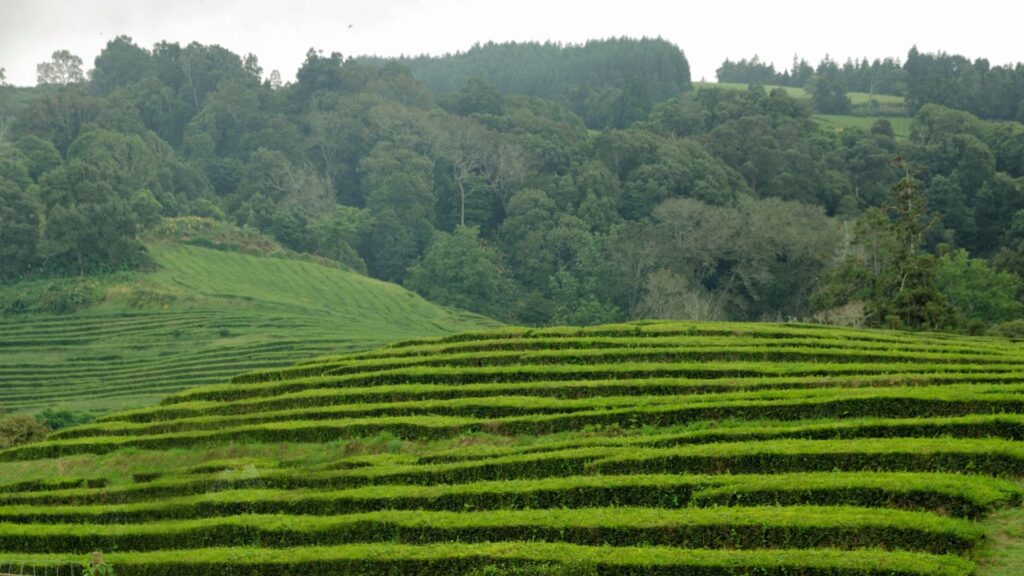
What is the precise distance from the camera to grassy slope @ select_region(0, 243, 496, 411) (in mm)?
48656

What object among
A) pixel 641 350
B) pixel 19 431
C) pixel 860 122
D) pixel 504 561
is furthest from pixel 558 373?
pixel 860 122

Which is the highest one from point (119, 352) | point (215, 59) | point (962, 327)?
point (215, 59)

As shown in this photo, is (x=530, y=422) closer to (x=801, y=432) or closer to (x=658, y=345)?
A: (x=658, y=345)

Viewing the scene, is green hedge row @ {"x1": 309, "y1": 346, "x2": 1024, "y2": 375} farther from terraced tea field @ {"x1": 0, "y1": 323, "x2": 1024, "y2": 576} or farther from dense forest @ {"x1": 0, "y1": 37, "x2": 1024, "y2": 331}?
dense forest @ {"x1": 0, "y1": 37, "x2": 1024, "y2": 331}

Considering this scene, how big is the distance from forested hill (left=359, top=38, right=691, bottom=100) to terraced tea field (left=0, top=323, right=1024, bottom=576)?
336 feet

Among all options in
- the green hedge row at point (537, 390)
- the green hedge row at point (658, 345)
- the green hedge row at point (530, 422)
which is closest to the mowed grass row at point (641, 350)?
the green hedge row at point (658, 345)

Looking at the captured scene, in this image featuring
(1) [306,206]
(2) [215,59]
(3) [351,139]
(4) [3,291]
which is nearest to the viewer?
(4) [3,291]

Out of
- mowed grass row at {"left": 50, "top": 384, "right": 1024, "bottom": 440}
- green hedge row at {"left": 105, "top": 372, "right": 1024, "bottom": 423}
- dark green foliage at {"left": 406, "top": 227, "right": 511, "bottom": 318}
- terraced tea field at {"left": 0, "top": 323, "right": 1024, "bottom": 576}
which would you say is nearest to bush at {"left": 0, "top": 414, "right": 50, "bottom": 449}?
terraced tea field at {"left": 0, "top": 323, "right": 1024, "bottom": 576}

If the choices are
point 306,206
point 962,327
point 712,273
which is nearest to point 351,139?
point 306,206

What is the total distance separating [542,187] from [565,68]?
223 ft

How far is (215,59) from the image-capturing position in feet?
369

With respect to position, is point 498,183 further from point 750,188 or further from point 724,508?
→ point 724,508

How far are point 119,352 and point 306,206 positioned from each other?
121 feet

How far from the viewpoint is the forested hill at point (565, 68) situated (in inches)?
5453
